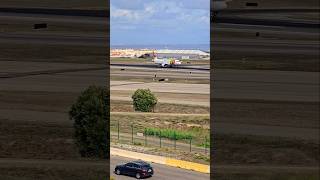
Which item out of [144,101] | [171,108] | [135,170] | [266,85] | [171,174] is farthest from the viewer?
[171,108]

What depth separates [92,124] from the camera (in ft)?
11.6

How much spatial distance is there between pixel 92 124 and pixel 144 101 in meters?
9.66

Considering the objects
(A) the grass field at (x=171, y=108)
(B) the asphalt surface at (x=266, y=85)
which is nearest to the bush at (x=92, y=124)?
(B) the asphalt surface at (x=266, y=85)

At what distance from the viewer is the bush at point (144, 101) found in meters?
13.0

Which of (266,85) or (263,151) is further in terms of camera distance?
(263,151)

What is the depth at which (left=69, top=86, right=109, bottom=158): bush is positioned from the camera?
3.35m

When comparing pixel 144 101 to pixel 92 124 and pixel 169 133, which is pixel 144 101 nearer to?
pixel 169 133

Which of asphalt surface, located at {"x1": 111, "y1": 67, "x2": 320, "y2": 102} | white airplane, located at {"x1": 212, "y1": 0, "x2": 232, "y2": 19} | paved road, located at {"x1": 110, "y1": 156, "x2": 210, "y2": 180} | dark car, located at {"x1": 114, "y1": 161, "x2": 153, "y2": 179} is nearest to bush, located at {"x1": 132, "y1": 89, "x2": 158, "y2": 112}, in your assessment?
paved road, located at {"x1": 110, "y1": 156, "x2": 210, "y2": 180}

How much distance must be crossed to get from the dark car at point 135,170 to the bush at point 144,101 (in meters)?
6.37

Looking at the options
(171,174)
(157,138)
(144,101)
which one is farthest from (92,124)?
(144,101)

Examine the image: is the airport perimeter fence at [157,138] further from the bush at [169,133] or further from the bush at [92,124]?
the bush at [92,124]

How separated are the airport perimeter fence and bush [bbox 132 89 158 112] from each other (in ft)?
5.87

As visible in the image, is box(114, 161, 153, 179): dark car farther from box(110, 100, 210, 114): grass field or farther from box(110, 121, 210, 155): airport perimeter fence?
box(110, 100, 210, 114): grass field

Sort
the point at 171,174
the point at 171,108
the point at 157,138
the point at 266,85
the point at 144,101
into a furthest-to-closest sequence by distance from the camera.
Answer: the point at 171,108, the point at 144,101, the point at 157,138, the point at 171,174, the point at 266,85
